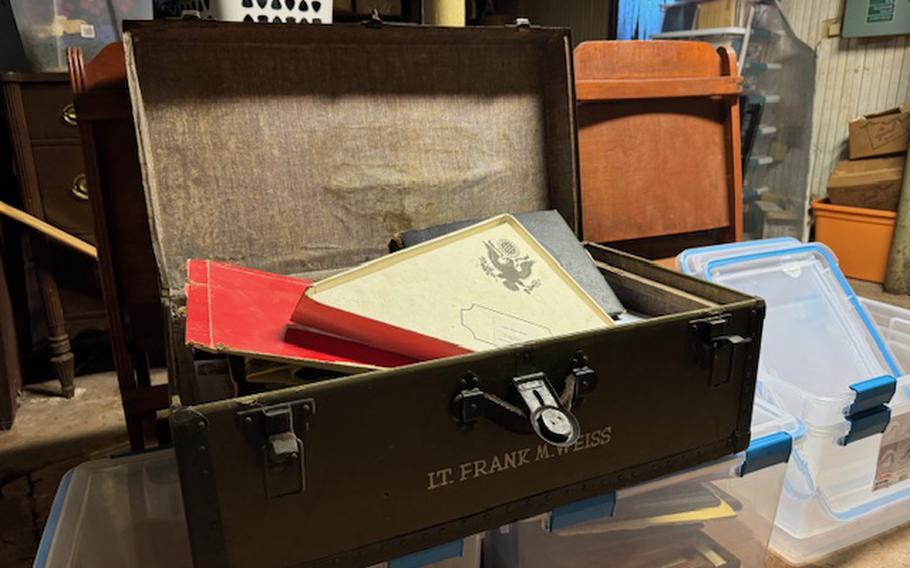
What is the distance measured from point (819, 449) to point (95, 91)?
4.51ft

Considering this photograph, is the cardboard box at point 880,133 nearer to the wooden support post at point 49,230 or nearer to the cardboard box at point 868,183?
the cardboard box at point 868,183

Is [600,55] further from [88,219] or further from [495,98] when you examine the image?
[88,219]

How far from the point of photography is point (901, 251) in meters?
2.65

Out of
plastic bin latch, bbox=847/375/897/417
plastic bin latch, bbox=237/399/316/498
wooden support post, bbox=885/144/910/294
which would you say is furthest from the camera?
wooden support post, bbox=885/144/910/294

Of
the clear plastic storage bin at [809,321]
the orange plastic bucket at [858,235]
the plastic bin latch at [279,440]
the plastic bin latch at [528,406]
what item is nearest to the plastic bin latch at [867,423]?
the clear plastic storage bin at [809,321]

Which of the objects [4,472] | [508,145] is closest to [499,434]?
[508,145]

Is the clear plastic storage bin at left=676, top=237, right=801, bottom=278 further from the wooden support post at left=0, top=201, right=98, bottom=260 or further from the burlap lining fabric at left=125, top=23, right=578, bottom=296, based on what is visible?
the wooden support post at left=0, top=201, right=98, bottom=260

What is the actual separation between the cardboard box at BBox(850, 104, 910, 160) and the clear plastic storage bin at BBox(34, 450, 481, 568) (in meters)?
2.75

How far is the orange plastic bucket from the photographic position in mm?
2746

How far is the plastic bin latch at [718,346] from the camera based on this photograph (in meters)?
0.82

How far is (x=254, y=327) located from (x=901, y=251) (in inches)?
110

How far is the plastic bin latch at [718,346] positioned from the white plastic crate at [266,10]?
832 mm

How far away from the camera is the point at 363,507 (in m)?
0.68

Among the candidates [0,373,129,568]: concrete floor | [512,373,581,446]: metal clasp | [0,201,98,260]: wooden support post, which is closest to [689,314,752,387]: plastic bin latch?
[512,373,581,446]: metal clasp
